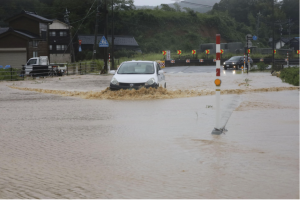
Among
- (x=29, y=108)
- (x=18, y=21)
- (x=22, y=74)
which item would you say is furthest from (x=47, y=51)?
(x=29, y=108)

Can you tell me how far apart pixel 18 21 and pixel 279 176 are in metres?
62.1

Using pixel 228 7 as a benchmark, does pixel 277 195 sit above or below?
below

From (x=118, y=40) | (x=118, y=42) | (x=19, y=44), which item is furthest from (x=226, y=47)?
(x=19, y=44)

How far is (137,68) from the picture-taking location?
18.5m

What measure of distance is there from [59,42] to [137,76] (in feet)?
247

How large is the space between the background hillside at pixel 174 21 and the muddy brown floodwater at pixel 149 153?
78.3 meters

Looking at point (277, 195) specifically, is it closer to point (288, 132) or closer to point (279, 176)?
point (279, 176)

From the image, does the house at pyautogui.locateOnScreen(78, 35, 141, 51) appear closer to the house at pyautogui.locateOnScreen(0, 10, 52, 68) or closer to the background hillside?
the background hillside

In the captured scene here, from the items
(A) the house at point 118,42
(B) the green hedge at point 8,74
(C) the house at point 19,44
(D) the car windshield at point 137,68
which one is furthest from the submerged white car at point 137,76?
(A) the house at point 118,42

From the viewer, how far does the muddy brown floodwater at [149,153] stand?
17.2 feet

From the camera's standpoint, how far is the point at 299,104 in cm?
1448

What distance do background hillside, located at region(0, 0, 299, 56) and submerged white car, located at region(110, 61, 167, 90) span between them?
234ft

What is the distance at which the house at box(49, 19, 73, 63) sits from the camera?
295ft

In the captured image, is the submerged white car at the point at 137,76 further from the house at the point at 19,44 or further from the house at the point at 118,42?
the house at the point at 118,42
